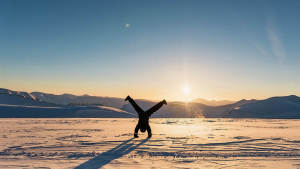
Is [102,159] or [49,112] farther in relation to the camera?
[49,112]

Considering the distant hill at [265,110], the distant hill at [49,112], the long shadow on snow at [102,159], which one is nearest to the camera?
the long shadow on snow at [102,159]

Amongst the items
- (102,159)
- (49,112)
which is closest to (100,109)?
(49,112)

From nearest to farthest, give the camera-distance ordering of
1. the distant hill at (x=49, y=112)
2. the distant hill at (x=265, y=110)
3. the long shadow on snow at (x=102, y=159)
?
the long shadow on snow at (x=102, y=159) < the distant hill at (x=49, y=112) < the distant hill at (x=265, y=110)

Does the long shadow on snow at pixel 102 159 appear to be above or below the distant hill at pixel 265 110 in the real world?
above

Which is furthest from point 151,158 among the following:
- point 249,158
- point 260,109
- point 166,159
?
point 260,109

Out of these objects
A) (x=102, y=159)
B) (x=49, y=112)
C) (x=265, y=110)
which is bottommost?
(x=265, y=110)

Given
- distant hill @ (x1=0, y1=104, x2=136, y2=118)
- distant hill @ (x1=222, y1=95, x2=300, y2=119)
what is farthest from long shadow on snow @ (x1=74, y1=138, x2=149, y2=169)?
distant hill @ (x1=222, y1=95, x2=300, y2=119)

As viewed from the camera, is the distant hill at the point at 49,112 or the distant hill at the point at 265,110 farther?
the distant hill at the point at 265,110

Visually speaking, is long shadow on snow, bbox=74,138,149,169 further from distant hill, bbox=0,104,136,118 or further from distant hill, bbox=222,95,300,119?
distant hill, bbox=222,95,300,119

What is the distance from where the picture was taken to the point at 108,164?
7.23 metres

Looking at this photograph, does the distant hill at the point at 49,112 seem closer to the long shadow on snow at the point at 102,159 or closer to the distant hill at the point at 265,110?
the distant hill at the point at 265,110

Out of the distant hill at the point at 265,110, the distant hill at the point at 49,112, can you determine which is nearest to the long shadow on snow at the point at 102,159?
the distant hill at the point at 49,112

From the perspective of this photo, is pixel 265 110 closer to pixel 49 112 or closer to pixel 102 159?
pixel 49 112

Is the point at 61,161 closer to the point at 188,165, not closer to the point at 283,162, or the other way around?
the point at 188,165
